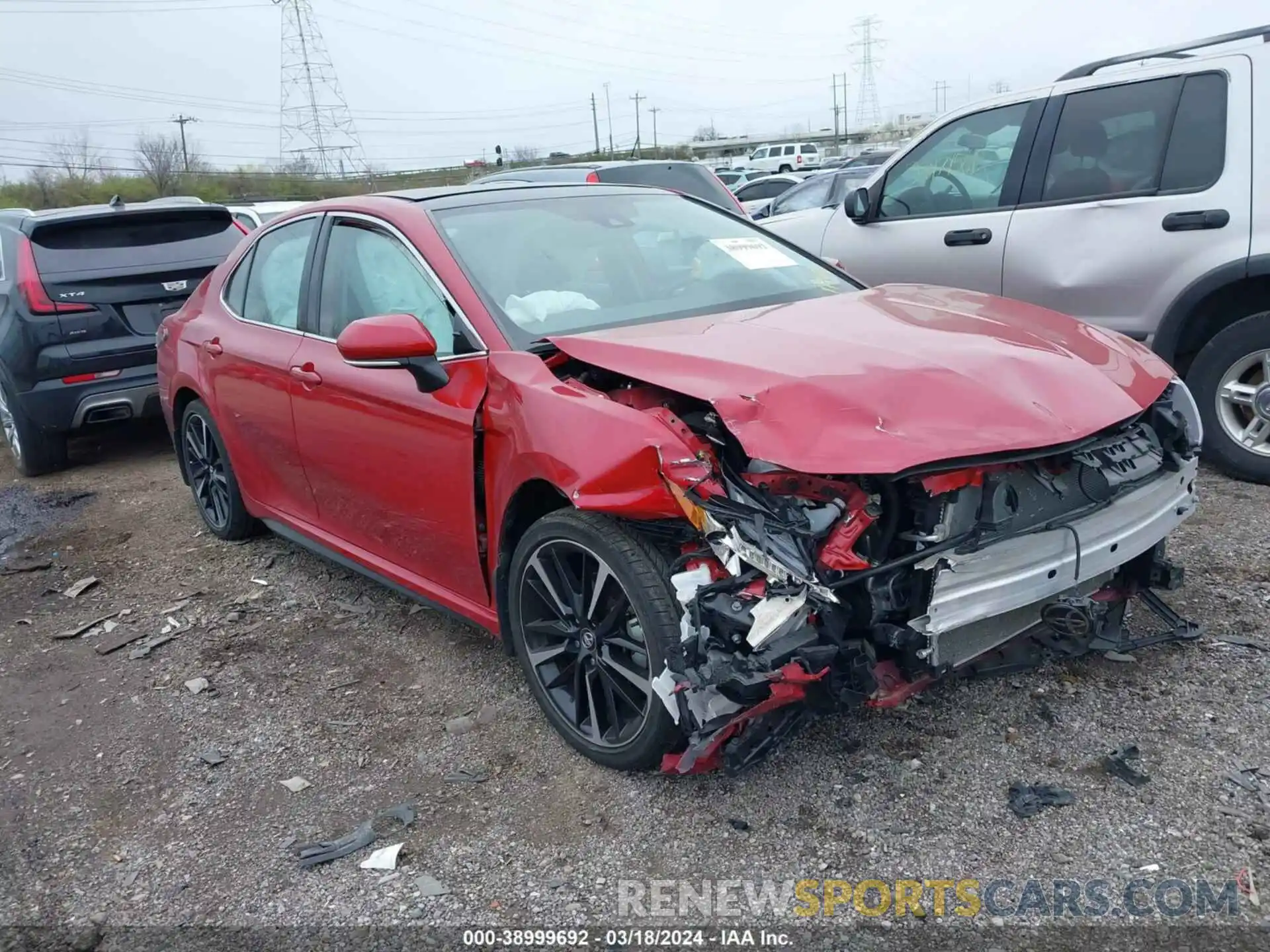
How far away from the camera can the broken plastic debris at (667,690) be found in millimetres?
2578

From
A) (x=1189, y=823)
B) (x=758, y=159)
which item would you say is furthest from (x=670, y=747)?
(x=758, y=159)

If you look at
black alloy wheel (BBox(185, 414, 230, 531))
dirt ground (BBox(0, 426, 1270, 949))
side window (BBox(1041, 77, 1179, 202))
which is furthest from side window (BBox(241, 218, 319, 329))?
side window (BBox(1041, 77, 1179, 202))

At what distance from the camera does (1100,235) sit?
16.5ft

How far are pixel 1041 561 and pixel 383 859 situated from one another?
1.93 meters

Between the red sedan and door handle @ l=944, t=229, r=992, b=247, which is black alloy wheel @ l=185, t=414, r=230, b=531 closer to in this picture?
the red sedan

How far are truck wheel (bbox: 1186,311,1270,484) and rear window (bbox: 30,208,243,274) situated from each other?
6124 millimetres

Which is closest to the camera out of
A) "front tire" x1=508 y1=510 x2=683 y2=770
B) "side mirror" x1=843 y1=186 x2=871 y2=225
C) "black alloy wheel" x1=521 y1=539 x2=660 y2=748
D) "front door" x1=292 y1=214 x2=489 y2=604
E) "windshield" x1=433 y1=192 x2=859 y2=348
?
"front tire" x1=508 y1=510 x2=683 y2=770

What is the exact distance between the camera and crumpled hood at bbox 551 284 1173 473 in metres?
2.49

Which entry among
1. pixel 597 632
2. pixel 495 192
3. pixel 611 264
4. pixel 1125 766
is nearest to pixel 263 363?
pixel 495 192

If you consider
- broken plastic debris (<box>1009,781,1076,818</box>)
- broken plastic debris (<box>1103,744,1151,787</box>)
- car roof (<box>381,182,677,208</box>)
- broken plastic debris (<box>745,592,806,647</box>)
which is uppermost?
car roof (<box>381,182,677,208</box>)

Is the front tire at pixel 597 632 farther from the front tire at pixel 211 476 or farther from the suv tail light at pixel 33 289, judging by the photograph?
the suv tail light at pixel 33 289

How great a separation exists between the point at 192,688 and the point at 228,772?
71 centimetres

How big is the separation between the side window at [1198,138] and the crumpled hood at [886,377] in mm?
1918

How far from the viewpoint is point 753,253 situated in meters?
4.05
